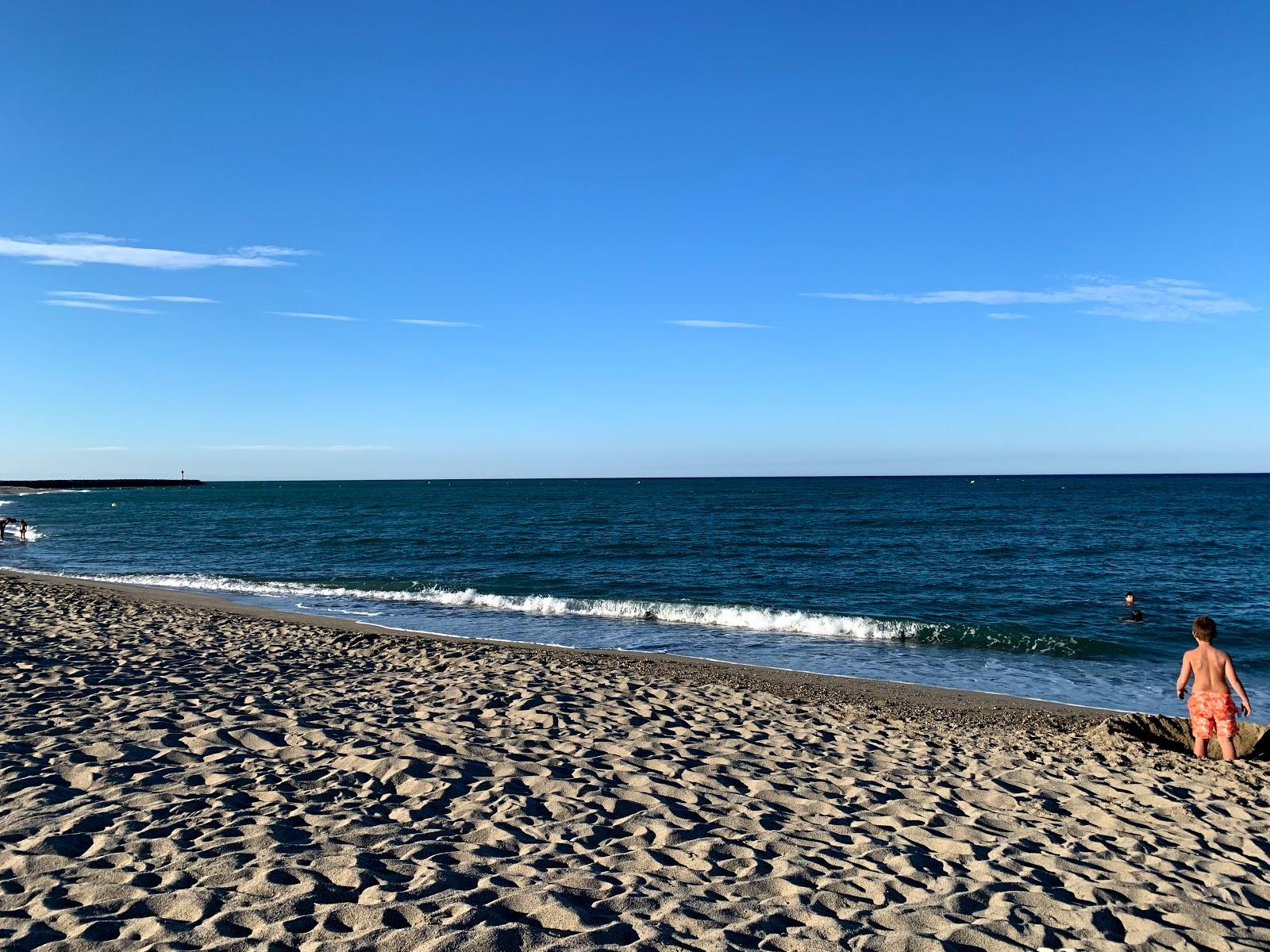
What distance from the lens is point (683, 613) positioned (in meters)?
19.7

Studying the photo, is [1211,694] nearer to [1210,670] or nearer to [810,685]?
[1210,670]

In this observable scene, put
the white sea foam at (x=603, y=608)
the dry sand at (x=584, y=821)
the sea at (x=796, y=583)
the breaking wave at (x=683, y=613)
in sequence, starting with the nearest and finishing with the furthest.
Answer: the dry sand at (x=584, y=821) → the sea at (x=796, y=583) → the breaking wave at (x=683, y=613) → the white sea foam at (x=603, y=608)

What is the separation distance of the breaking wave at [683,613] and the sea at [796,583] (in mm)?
70

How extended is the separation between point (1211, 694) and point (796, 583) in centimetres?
1643

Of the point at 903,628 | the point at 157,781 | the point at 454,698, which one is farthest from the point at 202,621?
the point at 903,628

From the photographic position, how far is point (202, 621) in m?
15.6

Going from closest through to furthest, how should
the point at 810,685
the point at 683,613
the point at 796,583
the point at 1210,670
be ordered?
the point at 1210,670, the point at 810,685, the point at 683,613, the point at 796,583

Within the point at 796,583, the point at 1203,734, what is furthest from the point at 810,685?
the point at 796,583

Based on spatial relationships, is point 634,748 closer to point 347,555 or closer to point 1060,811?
point 1060,811

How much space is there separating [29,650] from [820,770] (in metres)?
11.1

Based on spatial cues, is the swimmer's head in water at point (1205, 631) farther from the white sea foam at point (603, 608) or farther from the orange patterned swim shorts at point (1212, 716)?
the white sea foam at point (603, 608)

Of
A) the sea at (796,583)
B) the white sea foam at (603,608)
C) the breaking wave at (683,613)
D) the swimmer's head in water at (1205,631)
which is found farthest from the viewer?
the white sea foam at (603,608)

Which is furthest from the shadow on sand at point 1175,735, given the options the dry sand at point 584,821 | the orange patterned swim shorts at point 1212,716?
the orange patterned swim shorts at point 1212,716

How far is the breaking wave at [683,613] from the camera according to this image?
55.1ft
